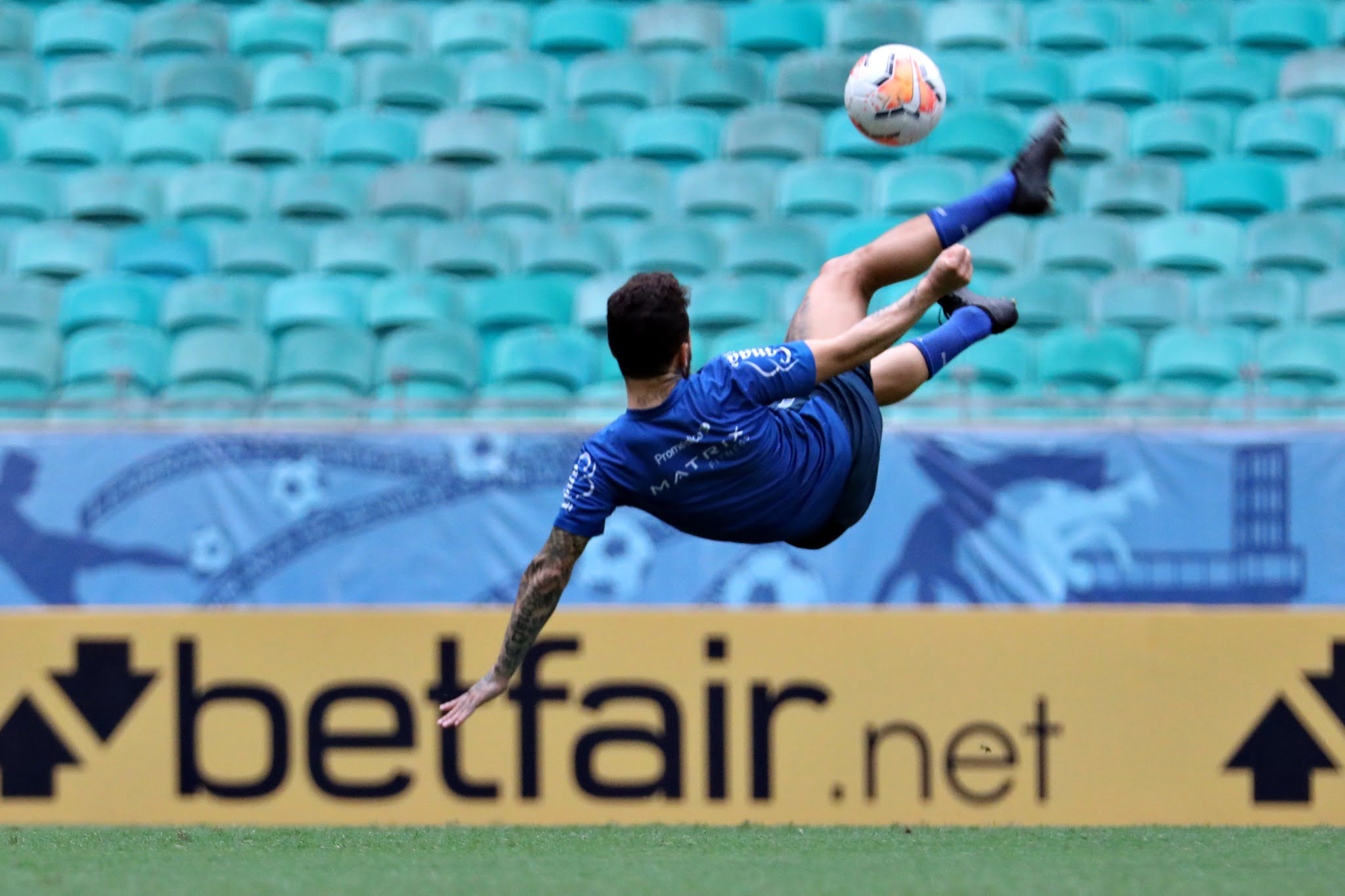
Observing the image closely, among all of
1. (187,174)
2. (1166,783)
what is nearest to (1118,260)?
(1166,783)

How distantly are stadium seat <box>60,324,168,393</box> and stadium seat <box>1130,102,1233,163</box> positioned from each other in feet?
21.9

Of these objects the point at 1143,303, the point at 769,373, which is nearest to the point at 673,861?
the point at 769,373

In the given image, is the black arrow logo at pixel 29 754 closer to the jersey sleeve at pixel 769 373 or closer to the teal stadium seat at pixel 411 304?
the teal stadium seat at pixel 411 304

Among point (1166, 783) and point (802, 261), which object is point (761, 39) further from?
point (1166, 783)

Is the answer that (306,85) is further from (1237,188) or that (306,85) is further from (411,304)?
(1237,188)

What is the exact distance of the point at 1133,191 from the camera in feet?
39.1

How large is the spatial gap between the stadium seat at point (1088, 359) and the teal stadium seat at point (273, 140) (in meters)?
5.35

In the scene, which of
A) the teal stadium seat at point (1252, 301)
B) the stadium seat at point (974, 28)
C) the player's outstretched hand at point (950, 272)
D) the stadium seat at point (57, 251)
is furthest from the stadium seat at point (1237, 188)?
the stadium seat at point (57, 251)

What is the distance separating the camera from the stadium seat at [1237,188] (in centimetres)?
1186

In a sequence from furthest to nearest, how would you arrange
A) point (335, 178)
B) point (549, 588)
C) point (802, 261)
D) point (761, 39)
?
point (761, 39), point (335, 178), point (802, 261), point (549, 588)

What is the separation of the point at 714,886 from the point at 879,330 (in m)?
1.77

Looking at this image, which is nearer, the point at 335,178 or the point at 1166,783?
the point at 1166,783

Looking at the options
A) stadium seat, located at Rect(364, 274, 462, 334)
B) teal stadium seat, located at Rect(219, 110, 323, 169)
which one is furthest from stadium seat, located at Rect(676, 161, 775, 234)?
teal stadium seat, located at Rect(219, 110, 323, 169)

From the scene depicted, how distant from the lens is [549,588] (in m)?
5.80
